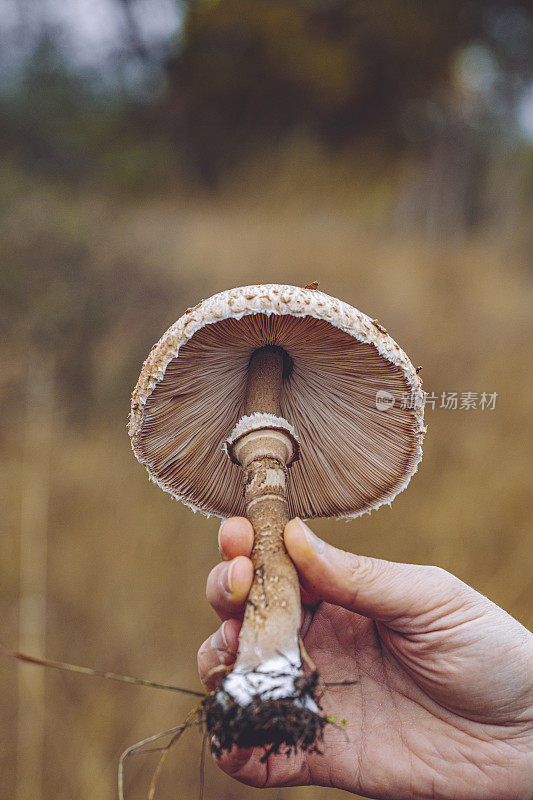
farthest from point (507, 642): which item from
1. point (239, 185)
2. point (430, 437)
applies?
point (239, 185)

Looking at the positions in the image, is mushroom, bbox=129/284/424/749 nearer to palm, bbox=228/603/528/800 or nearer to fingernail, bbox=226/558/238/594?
fingernail, bbox=226/558/238/594

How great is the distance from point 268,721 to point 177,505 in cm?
297

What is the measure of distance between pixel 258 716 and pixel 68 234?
612cm

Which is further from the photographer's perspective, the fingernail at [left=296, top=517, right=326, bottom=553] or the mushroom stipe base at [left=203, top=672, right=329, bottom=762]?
the fingernail at [left=296, top=517, right=326, bottom=553]

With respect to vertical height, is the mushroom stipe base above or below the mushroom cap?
below

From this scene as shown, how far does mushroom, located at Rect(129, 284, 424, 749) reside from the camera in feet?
4.87

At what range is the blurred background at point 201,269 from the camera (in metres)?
3.46

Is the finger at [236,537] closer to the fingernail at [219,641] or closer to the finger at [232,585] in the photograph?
the finger at [232,585]

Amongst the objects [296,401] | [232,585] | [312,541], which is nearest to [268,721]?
[232,585]

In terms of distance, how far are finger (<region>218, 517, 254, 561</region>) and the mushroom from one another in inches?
1.9

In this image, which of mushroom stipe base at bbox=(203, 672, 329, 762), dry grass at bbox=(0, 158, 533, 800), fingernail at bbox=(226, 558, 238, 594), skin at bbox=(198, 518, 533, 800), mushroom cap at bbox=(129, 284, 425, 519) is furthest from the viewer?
dry grass at bbox=(0, 158, 533, 800)

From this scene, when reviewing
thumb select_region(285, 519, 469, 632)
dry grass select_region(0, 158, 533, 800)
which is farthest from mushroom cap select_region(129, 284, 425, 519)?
Answer: dry grass select_region(0, 158, 533, 800)

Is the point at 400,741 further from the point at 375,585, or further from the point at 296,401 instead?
the point at 296,401

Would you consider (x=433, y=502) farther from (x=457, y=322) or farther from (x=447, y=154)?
(x=447, y=154)
